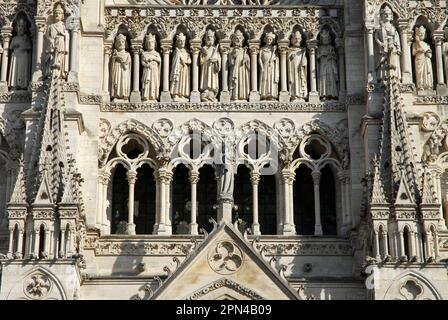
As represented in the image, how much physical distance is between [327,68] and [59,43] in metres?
5.15

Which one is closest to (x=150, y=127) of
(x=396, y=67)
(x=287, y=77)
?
(x=287, y=77)

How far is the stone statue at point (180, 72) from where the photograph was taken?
28938 mm

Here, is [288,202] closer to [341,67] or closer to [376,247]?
[376,247]

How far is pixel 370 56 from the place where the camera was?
93.9 feet

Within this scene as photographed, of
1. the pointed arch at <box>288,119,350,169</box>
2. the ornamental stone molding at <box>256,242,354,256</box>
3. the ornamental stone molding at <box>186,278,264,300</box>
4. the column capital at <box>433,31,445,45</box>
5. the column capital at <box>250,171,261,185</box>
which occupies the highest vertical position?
the column capital at <box>433,31,445,45</box>

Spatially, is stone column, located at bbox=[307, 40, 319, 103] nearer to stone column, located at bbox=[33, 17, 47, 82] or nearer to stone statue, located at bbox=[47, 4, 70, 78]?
stone statue, located at bbox=[47, 4, 70, 78]

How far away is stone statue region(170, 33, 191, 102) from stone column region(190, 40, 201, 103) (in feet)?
0.34

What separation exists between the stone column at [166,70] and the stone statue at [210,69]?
2.09ft

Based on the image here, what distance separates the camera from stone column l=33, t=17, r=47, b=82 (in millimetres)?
28391

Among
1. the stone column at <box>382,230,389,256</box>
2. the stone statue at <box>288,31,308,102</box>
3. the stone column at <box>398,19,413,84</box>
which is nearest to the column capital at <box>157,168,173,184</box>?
the stone statue at <box>288,31,308,102</box>

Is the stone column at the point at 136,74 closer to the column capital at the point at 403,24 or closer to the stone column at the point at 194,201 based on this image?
the stone column at the point at 194,201

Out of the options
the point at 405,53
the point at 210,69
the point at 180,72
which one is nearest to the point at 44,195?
the point at 180,72
